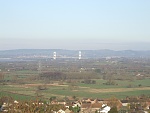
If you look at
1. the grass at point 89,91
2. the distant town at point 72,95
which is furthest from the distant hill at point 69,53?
the grass at point 89,91

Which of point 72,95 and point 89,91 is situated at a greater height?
point 72,95

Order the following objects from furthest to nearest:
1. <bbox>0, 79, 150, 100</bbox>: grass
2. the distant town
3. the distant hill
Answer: the distant hill
<bbox>0, 79, 150, 100</bbox>: grass
the distant town

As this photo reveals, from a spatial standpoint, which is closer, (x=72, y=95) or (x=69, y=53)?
(x=72, y=95)

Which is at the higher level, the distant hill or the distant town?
the distant town

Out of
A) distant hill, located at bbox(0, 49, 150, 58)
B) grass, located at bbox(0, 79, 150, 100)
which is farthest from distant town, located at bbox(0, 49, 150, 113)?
distant hill, located at bbox(0, 49, 150, 58)

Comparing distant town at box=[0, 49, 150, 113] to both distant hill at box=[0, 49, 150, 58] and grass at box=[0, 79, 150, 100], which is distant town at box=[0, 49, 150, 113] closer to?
grass at box=[0, 79, 150, 100]

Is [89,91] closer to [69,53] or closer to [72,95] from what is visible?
[72,95]

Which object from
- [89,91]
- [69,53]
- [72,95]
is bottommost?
[69,53]

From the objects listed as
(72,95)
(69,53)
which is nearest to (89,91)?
(72,95)

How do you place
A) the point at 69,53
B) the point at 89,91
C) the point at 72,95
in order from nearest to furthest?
1. the point at 72,95
2. the point at 89,91
3. the point at 69,53

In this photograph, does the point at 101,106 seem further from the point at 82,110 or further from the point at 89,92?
the point at 89,92

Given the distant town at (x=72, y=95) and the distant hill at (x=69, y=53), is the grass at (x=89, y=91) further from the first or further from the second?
the distant hill at (x=69, y=53)
